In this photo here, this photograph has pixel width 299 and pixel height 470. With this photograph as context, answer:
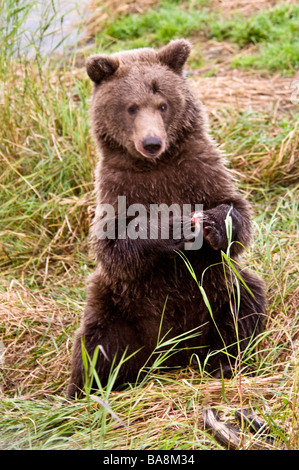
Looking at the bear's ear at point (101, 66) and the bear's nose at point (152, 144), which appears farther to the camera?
the bear's ear at point (101, 66)

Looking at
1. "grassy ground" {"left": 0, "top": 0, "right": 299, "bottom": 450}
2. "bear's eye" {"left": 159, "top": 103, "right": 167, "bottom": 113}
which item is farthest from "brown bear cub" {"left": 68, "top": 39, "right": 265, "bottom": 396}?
"grassy ground" {"left": 0, "top": 0, "right": 299, "bottom": 450}

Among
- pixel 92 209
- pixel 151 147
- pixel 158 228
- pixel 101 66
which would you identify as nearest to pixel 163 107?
pixel 151 147

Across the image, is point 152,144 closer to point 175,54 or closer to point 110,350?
point 175,54

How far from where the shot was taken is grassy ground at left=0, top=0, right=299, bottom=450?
348 cm

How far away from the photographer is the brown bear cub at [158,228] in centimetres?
421

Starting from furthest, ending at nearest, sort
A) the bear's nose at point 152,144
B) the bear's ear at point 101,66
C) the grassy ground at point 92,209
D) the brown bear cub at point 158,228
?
1. the bear's ear at point 101,66
2. the brown bear cub at point 158,228
3. the bear's nose at point 152,144
4. the grassy ground at point 92,209

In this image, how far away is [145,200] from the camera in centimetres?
427

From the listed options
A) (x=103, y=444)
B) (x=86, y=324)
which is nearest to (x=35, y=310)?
(x=86, y=324)

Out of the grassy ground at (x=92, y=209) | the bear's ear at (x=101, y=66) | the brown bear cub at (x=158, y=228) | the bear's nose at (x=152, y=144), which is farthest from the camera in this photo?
the bear's ear at (x=101, y=66)

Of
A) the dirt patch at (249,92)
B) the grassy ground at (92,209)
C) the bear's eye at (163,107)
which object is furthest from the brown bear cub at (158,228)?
the dirt patch at (249,92)

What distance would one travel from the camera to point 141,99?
4246 mm

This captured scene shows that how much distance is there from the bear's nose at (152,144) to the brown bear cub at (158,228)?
7cm

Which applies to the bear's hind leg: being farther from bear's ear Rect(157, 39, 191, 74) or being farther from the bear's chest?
bear's ear Rect(157, 39, 191, 74)

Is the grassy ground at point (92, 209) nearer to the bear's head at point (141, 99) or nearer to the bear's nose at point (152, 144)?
the bear's head at point (141, 99)
